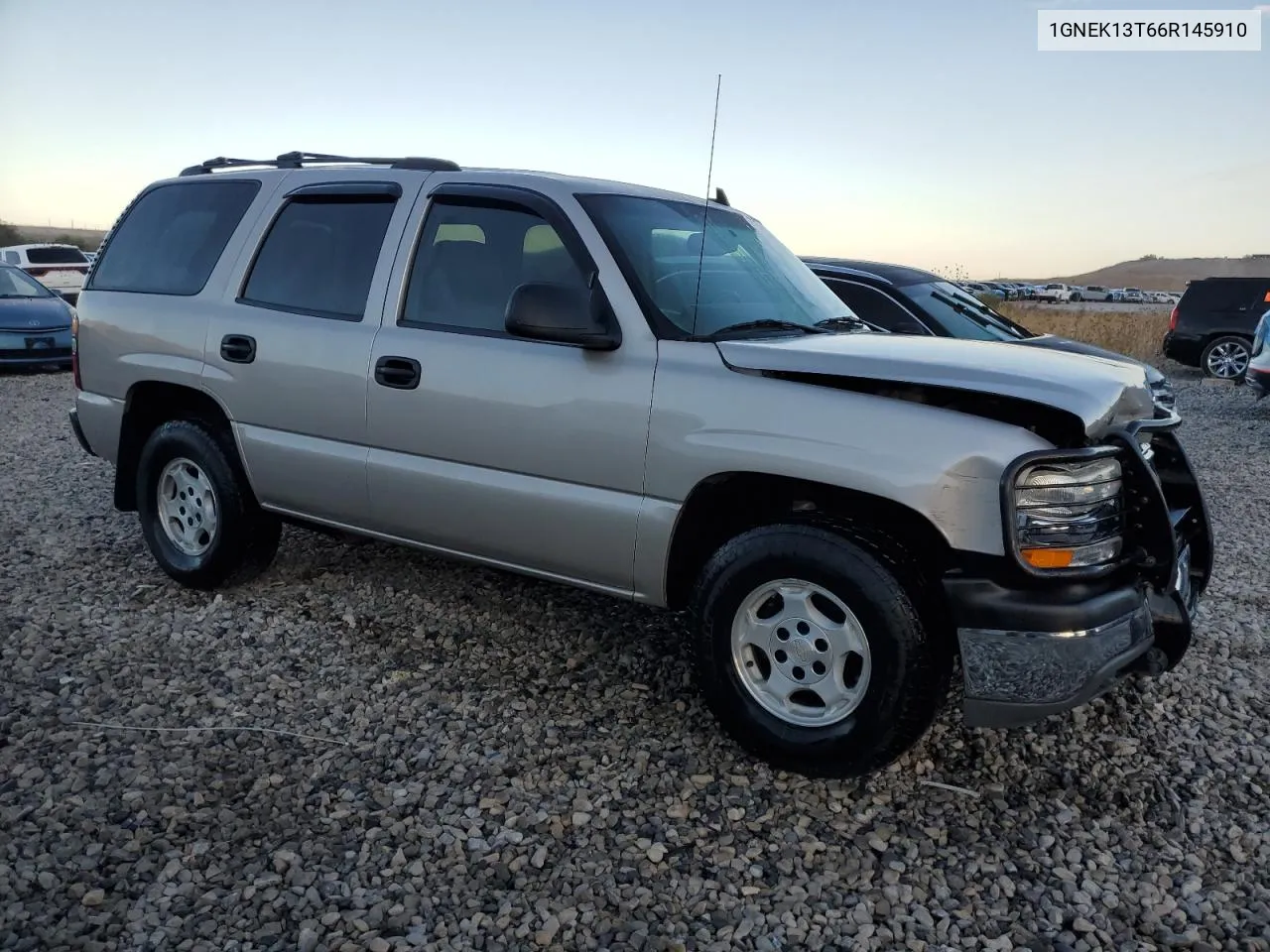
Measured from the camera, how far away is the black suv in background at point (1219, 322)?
50.5 ft

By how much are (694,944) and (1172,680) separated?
8.50 feet

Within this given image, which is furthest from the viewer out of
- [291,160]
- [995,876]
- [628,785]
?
[291,160]

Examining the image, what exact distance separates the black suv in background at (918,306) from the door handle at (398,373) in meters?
4.12

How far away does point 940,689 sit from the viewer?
10.2 ft

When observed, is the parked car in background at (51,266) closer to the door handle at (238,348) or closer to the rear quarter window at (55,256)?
the rear quarter window at (55,256)

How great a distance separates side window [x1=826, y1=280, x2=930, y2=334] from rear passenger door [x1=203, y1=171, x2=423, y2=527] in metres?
3.90

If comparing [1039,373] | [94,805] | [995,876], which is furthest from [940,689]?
[94,805]

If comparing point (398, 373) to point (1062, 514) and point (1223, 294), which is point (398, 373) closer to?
point (1062, 514)

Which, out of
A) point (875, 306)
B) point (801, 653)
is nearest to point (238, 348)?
point (801, 653)

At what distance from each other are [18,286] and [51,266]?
7.38 meters

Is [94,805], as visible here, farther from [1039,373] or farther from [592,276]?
[1039,373]

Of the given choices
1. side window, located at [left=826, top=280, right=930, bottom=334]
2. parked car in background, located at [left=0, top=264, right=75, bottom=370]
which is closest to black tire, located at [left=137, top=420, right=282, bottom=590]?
side window, located at [left=826, top=280, right=930, bottom=334]

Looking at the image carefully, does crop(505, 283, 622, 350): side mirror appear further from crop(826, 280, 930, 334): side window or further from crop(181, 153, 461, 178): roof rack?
crop(826, 280, 930, 334): side window

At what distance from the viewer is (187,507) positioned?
4.93 metres
